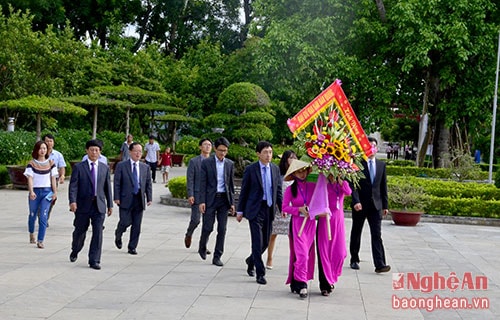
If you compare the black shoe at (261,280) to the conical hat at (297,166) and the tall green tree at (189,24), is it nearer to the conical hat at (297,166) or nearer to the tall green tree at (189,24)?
the conical hat at (297,166)

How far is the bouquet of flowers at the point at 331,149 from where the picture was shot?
23.4ft

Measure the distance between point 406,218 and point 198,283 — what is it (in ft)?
24.7

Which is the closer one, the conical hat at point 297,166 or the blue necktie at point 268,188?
the conical hat at point 297,166

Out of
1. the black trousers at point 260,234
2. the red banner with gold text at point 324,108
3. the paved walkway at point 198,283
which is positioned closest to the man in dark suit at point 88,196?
the paved walkway at point 198,283

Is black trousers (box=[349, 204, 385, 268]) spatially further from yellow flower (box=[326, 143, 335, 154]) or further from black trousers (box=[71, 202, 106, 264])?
black trousers (box=[71, 202, 106, 264])

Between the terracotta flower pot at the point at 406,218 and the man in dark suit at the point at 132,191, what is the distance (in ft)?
21.5

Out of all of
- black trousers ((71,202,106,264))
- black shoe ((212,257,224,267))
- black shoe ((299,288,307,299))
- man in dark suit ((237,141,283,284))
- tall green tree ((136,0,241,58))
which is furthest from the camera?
tall green tree ((136,0,241,58))

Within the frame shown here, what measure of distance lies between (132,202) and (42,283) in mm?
2240

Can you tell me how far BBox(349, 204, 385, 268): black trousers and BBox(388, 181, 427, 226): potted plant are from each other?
527 centimetres

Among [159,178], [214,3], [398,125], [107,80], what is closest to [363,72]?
[159,178]

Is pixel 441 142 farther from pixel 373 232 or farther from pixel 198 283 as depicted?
pixel 198 283

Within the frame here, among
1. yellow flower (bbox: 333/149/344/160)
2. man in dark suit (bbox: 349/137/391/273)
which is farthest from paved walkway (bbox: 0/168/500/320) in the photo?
yellow flower (bbox: 333/149/344/160)

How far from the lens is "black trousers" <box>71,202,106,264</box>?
8.27 m

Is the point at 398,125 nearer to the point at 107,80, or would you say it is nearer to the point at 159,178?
the point at 107,80
